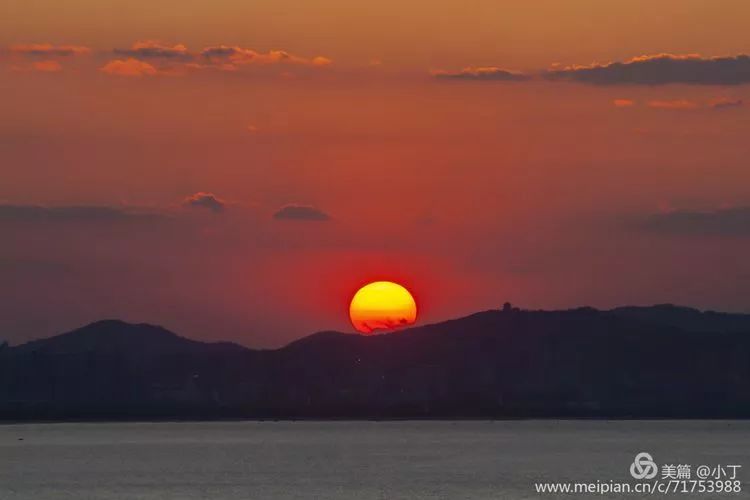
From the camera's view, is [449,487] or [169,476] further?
[169,476]

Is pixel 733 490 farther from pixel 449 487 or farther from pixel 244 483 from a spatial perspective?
pixel 244 483

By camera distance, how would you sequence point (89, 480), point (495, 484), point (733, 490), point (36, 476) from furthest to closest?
point (36, 476), point (89, 480), point (495, 484), point (733, 490)

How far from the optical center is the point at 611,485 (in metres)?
166

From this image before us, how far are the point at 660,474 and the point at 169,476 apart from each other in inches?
2479

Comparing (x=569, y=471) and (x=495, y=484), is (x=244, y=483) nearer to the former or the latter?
(x=495, y=484)

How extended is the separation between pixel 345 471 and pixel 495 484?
32.4m

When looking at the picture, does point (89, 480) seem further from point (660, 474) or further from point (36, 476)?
point (660, 474)

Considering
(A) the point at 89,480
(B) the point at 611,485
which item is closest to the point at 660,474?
(B) the point at 611,485

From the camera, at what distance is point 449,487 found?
164m

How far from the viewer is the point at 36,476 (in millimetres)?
195875

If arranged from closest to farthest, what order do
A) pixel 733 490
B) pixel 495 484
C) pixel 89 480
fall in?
pixel 733 490, pixel 495 484, pixel 89 480

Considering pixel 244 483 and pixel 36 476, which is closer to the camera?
pixel 244 483

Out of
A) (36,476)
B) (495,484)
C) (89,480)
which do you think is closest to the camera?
(495,484)

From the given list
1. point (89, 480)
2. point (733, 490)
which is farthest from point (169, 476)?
point (733, 490)
